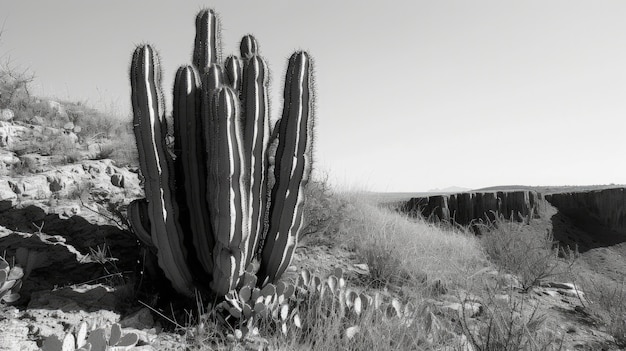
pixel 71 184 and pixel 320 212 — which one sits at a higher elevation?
pixel 71 184

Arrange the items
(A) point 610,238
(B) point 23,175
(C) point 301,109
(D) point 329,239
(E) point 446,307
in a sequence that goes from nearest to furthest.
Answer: (C) point 301,109, (E) point 446,307, (B) point 23,175, (D) point 329,239, (A) point 610,238

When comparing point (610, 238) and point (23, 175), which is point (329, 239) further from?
point (610, 238)

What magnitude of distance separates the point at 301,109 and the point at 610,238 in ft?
27.2

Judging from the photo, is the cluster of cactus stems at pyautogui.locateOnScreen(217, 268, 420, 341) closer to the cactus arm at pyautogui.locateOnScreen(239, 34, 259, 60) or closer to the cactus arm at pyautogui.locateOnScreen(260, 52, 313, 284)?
the cactus arm at pyautogui.locateOnScreen(260, 52, 313, 284)

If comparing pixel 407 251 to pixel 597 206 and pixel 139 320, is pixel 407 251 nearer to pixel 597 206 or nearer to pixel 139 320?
pixel 139 320

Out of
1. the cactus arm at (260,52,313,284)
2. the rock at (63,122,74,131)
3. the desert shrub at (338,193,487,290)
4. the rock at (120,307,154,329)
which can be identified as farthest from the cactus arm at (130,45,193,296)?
the rock at (63,122,74,131)

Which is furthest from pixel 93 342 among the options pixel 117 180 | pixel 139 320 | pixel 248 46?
pixel 117 180

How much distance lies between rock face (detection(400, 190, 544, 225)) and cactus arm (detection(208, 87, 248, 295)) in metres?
6.43

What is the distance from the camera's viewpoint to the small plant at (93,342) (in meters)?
2.17

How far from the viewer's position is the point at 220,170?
3125 millimetres

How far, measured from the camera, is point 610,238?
9.25 m

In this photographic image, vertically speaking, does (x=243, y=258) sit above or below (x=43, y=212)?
below

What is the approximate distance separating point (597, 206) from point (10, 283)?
10.2m

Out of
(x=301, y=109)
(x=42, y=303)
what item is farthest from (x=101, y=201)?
(x=301, y=109)
